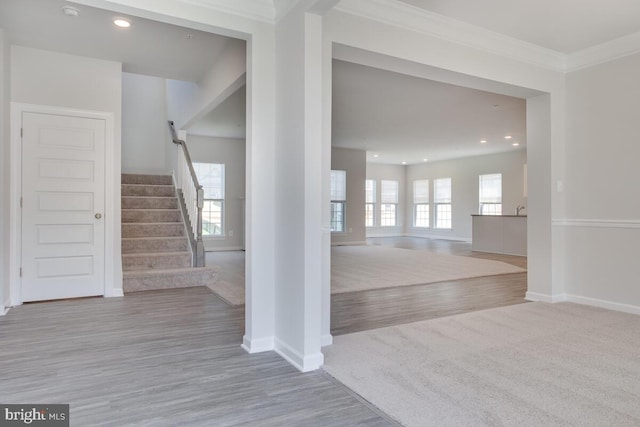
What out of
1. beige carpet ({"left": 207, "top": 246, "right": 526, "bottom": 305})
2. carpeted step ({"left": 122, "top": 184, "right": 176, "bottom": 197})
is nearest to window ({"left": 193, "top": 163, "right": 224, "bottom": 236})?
beige carpet ({"left": 207, "top": 246, "right": 526, "bottom": 305})

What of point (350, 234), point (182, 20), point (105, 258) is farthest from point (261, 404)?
point (350, 234)

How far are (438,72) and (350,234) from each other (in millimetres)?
7688

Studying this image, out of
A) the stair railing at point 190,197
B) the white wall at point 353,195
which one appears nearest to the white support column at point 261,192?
the stair railing at point 190,197

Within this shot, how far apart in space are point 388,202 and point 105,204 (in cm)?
1101

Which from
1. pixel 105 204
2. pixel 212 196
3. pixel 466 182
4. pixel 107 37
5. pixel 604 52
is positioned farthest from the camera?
pixel 466 182

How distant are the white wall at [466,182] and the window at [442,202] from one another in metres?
0.17

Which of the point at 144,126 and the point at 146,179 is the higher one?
the point at 144,126

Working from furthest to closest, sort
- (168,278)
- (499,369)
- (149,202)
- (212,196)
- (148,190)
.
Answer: (212,196)
(148,190)
(149,202)
(168,278)
(499,369)

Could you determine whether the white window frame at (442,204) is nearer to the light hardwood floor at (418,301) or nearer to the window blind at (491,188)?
the window blind at (491,188)

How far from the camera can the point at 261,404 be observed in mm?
2029

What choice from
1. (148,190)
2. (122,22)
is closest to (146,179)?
(148,190)

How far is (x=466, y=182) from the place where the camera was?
1248 centimetres

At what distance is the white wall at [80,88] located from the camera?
4086 mm

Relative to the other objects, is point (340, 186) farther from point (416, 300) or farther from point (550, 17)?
point (550, 17)
